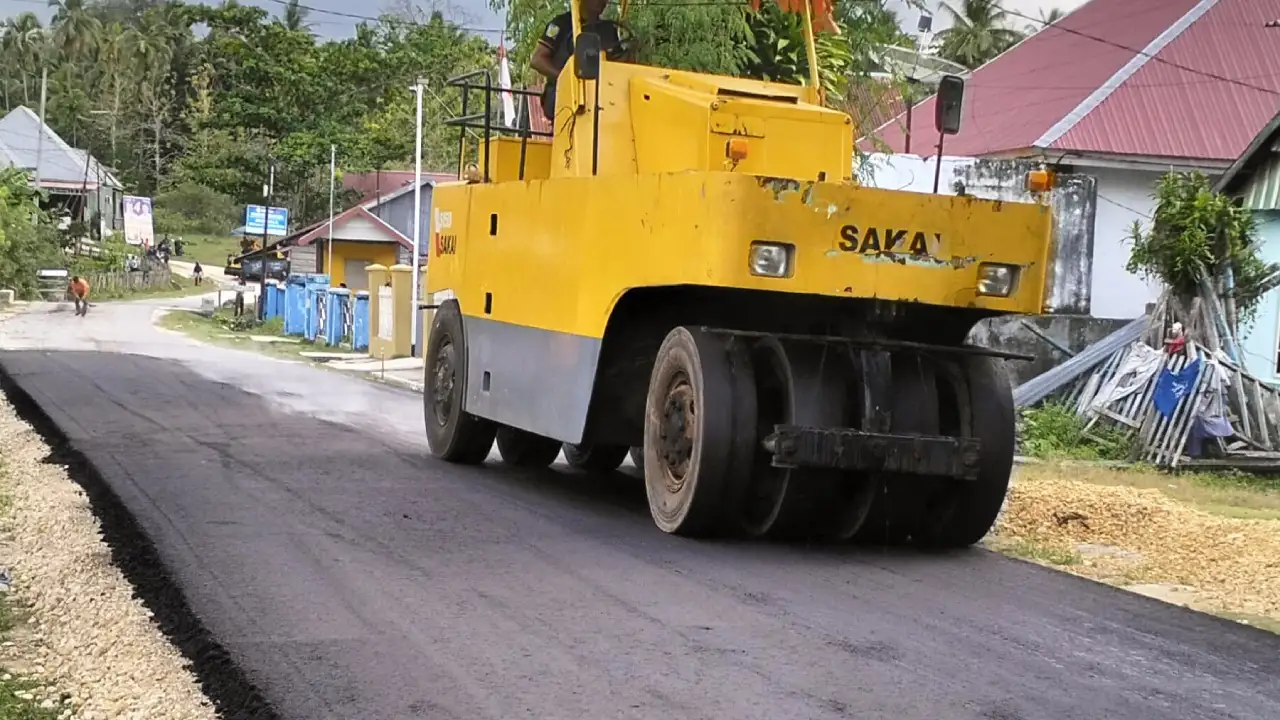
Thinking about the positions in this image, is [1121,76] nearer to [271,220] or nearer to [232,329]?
[232,329]

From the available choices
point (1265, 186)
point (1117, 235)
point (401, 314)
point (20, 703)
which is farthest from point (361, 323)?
point (20, 703)

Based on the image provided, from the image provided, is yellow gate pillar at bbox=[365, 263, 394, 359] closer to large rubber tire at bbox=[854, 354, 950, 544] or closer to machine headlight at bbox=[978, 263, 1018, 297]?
large rubber tire at bbox=[854, 354, 950, 544]

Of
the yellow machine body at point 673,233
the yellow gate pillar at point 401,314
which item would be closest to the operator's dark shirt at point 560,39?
the yellow machine body at point 673,233

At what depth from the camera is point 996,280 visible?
325 inches

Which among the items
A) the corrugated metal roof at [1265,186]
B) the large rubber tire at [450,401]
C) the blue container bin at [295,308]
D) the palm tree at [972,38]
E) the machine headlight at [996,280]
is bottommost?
the blue container bin at [295,308]

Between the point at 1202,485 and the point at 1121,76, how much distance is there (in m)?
11.0

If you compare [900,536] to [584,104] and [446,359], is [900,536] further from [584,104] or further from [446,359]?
[446,359]

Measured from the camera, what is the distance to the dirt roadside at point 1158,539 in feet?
27.2

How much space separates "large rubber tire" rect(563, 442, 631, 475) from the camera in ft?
39.0

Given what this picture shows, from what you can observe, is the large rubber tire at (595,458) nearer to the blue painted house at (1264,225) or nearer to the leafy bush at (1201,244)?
the leafy bush at (1201,244)

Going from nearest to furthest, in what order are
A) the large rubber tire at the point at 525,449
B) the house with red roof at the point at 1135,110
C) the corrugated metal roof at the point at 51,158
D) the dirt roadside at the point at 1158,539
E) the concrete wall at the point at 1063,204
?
the dirt roadside at the point at 1158,539, the large rubber tire at the point at 525,449, the concrete wall at the point at 1063,204, the house with red roof at the point at 1135,110, the corrugated metal roof at the point at 51,158

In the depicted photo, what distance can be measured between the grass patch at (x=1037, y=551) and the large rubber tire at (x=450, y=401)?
13.3ft

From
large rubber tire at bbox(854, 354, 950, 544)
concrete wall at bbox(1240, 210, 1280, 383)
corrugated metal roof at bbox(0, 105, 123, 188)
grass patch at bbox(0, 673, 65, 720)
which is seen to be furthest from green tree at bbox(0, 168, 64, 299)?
grass patch at bbox(0, 673, 65, 720)

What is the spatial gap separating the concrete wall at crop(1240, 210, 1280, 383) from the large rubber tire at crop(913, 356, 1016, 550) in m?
9.68
